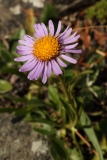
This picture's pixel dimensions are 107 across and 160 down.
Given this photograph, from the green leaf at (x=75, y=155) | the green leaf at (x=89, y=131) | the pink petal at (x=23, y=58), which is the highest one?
the pink petal at (x=23, y=58)

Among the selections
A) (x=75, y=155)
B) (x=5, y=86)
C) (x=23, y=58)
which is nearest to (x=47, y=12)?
(x=5, y=86)

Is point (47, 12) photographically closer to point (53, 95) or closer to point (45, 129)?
point (53, 95)

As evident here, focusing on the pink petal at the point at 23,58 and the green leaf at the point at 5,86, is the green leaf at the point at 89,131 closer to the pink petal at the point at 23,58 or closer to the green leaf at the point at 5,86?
the pink petal at the point at 23,58

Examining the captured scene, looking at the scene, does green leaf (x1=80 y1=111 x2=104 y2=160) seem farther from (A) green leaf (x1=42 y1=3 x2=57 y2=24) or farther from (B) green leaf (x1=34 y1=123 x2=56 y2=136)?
(A) green leaf (x1=42 y1=3 x2=57 y2=24)

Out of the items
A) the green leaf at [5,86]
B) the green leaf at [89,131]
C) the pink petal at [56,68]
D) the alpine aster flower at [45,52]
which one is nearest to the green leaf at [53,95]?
the green leaf at [89,131]

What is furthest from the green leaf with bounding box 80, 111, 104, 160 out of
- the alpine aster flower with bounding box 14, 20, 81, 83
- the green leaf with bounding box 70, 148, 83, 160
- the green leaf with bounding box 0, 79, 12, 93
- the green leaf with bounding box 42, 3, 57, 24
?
the green leaf with bounding box 42, 3, 57, 24

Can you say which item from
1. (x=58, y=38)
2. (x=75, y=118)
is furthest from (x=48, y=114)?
(x=58, y=38)
